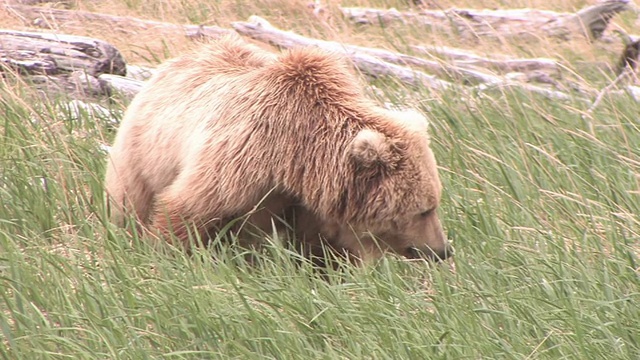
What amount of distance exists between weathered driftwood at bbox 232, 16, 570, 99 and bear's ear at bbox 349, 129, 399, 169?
168cm

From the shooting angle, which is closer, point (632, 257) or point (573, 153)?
point (632, 257)

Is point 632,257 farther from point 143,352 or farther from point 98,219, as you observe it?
point 98,219

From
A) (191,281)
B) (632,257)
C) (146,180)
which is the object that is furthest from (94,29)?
(632,257)

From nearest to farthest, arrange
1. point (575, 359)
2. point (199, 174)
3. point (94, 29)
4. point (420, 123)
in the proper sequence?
point (575, 359) → point (199, 174) → point (420, 123) → point (94, 29)

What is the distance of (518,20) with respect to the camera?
351 inches

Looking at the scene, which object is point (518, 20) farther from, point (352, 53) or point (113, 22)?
point (113, 22)

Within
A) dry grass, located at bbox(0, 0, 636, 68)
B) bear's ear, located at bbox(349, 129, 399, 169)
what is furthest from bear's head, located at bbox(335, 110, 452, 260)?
dry grass, located at bbox(0, 0, 636, 68)

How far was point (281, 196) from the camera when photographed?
162 inches

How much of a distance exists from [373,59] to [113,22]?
8.70ft

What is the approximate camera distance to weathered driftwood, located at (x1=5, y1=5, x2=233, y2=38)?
8.16 meters

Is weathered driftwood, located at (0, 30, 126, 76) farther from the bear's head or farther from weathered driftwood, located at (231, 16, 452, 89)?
the bear's head

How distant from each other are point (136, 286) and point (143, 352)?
0.42 m

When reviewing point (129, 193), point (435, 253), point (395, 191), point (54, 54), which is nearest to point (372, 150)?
point (395, 191)

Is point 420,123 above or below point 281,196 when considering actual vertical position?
above
